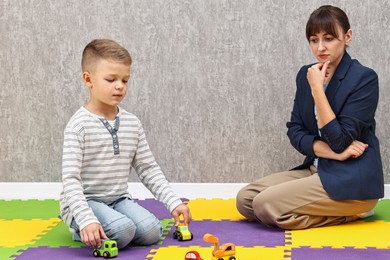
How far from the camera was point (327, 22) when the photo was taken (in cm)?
243

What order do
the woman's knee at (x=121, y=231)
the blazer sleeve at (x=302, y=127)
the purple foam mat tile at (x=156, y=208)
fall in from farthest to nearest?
the purple foam mat tile at (x=156, y=208) → the blazer sleeve at (x=302, y=127) → the woman's knee at (x=121, y=231)

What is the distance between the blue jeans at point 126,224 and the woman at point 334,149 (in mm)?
444

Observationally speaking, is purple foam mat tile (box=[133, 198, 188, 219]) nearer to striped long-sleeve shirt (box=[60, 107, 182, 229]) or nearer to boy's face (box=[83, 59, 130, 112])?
striped long-sleeve shirt (box=[60, 107, 182, 229])

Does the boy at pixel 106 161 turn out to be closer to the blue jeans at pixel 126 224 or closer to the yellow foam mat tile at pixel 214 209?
the blue jeans at pixel 126 224

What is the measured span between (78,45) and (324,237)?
4.50ft

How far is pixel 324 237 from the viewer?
2.29m

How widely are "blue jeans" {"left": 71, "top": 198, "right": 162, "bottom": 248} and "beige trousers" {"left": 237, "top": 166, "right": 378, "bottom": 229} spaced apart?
1.39ft

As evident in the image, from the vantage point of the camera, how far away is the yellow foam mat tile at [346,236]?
219 centimetres

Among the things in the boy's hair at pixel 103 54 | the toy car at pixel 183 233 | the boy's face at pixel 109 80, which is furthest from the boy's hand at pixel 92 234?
the boy's hair at pixel 103 54

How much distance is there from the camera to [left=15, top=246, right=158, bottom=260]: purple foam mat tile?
2.10 meters

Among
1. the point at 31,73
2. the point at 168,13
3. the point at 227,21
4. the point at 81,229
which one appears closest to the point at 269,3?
the point at 227,21

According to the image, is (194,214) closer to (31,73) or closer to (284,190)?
(284,190)

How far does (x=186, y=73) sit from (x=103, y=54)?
81 cm

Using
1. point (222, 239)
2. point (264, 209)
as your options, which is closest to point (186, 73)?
point (264, 209)
